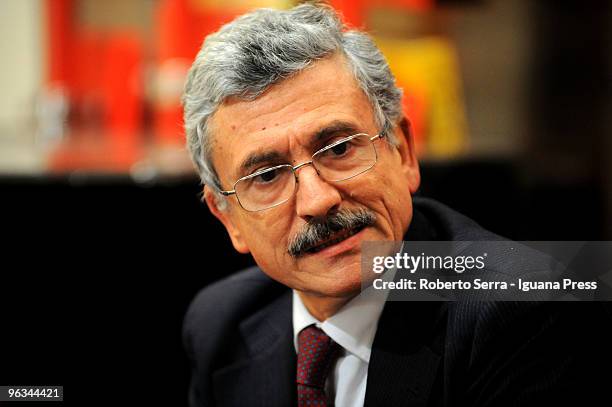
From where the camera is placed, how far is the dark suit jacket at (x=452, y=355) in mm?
925

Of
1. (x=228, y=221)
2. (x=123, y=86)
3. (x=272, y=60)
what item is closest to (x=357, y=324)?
(x=228, y=221)

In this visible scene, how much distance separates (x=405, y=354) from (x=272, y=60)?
0.47 m

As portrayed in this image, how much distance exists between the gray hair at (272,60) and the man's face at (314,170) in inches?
0.6

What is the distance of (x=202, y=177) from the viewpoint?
3.57 feet

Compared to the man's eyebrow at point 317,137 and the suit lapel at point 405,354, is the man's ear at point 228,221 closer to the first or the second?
the man's eyebrow at point 317,137

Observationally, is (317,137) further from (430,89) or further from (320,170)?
(430,89)

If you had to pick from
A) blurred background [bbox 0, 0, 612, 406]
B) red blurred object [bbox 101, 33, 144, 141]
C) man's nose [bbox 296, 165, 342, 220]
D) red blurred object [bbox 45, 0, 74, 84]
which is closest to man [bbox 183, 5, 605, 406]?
man's nose [bbox 296, 165, 342, 220]

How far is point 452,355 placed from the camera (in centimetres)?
98

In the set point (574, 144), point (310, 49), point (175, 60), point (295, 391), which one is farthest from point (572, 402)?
→ point (175, 60)

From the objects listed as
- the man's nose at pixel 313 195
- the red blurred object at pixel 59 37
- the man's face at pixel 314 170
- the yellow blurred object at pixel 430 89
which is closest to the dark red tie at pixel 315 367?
the man's face at pixel 314 170

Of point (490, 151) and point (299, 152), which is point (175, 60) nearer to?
point (490, 151)

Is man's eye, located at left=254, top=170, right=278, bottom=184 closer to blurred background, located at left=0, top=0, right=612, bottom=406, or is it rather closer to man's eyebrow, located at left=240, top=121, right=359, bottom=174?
man's eyebrow, located at left=240, top=121, right=359, bottom=174

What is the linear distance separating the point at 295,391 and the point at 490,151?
0.82 meters

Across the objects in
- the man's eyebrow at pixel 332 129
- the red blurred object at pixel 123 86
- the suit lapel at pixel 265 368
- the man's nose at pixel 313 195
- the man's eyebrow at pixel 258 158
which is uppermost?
the red blurred object at pixel 123 86
